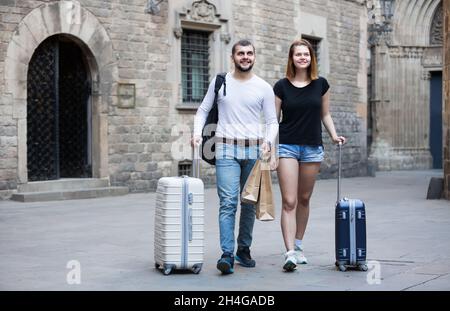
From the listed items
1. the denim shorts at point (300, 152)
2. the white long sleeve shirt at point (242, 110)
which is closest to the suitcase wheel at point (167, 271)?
the white long sleeve shirt at point (242, 110)

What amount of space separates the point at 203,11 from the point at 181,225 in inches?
488

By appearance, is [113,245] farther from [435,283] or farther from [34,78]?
[34,78]

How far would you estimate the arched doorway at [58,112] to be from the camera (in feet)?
51.8

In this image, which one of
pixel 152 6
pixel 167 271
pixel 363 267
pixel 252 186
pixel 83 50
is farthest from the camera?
pixel 152 6

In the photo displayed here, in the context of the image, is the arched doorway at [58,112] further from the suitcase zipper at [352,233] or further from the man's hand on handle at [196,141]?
the suitcase zipper at [352,233]

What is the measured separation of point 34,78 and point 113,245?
7.66m

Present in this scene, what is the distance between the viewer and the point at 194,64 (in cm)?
1903

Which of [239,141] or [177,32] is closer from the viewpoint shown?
[239,141]

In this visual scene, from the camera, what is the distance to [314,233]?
989cm

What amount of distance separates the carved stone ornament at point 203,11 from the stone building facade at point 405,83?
12780mm

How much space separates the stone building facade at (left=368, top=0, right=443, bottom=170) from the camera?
30.6 m

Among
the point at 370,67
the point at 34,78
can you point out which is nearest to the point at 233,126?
the point at 34,78

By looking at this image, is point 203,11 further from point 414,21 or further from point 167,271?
point 414,21

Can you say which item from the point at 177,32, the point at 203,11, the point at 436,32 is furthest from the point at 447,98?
the point at 436,32
